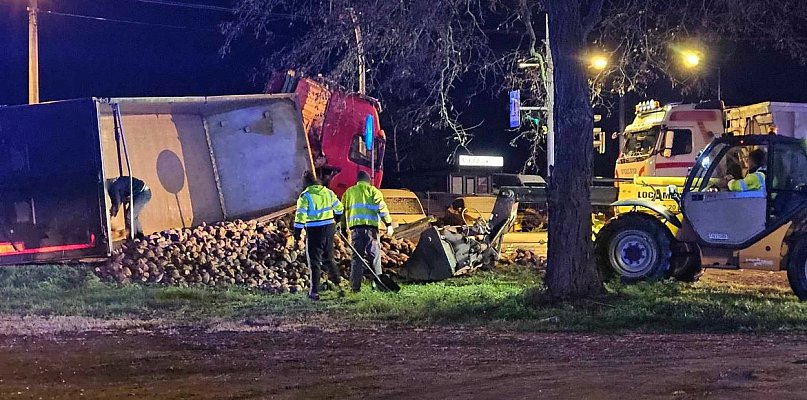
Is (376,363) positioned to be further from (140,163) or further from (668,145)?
(668,145)

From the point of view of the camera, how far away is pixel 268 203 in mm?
14125

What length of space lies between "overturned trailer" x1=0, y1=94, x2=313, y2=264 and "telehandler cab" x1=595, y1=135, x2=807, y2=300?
210 inches

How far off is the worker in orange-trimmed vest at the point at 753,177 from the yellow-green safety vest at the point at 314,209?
5.28 metres

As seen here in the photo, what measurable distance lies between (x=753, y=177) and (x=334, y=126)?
724 cm

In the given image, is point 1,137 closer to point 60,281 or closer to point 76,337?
point 60,281

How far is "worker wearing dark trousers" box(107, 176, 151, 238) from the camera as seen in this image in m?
12.1

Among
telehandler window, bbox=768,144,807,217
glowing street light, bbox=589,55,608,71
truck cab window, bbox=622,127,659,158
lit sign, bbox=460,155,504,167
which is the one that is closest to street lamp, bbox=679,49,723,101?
glowing street light, bbox=589,55,608,71

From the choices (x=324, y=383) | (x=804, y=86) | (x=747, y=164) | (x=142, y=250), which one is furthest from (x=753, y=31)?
(x=804, y=86)

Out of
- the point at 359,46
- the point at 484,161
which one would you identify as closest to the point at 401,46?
the point at 359,46

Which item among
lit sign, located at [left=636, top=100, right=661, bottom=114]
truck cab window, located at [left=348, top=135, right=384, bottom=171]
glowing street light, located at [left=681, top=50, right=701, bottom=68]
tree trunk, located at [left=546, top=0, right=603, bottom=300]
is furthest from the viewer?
lit sign, located at [left=636, top=100, right=661, bottom=114]

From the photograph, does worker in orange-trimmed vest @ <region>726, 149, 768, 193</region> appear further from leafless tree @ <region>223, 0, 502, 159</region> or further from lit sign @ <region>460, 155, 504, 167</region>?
lit sign @ <region>460, 155, 504, 167</region>

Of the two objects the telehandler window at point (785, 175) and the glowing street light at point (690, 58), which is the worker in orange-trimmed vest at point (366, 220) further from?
the telehandler window at point (785, 175)

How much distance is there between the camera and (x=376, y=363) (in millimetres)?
6973

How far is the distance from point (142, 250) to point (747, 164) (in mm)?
8311
